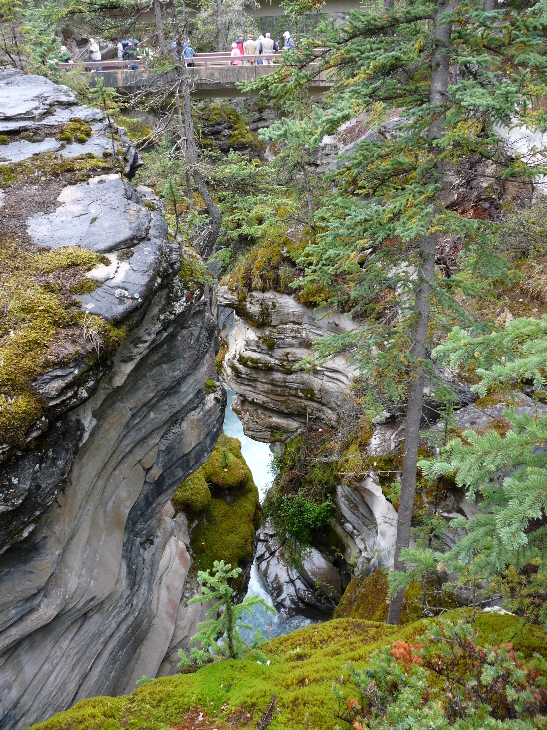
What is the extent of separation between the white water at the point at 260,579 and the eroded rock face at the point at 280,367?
12.3ft

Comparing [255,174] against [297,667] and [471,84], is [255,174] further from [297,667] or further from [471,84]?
[297,667]

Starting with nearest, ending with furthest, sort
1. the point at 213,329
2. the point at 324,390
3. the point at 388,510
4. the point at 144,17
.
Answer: the point at 213,329 → the point at 388,510 → the point at 324,390 → the point at 144,17

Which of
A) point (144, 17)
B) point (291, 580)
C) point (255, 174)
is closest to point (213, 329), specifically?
point (255, 174)

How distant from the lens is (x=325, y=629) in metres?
6.68

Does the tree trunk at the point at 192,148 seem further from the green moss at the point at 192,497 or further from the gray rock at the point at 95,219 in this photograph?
the green moss at the point at 192,497

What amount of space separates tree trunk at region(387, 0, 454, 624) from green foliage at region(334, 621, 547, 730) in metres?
2.40

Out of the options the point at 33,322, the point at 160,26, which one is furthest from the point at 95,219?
the point at 160,26

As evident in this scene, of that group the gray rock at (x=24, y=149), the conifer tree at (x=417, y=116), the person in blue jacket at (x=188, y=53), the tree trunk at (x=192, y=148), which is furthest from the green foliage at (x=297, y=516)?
the person in blue jacket at (x=188, y=53)

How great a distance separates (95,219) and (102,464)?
137 inches

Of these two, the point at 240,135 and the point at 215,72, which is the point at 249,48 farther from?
the point at 240,135

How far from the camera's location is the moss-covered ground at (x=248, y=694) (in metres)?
4.37

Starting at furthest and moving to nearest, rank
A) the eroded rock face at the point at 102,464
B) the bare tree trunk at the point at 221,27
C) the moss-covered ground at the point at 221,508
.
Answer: the bare tree trunk at the point at 221,27 < the moss-covered ground at the point at 221,508 < the eroded rock face at the point at 102,464

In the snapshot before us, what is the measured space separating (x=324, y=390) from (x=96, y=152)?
8356mm

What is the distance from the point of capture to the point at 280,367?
14.0 meters
